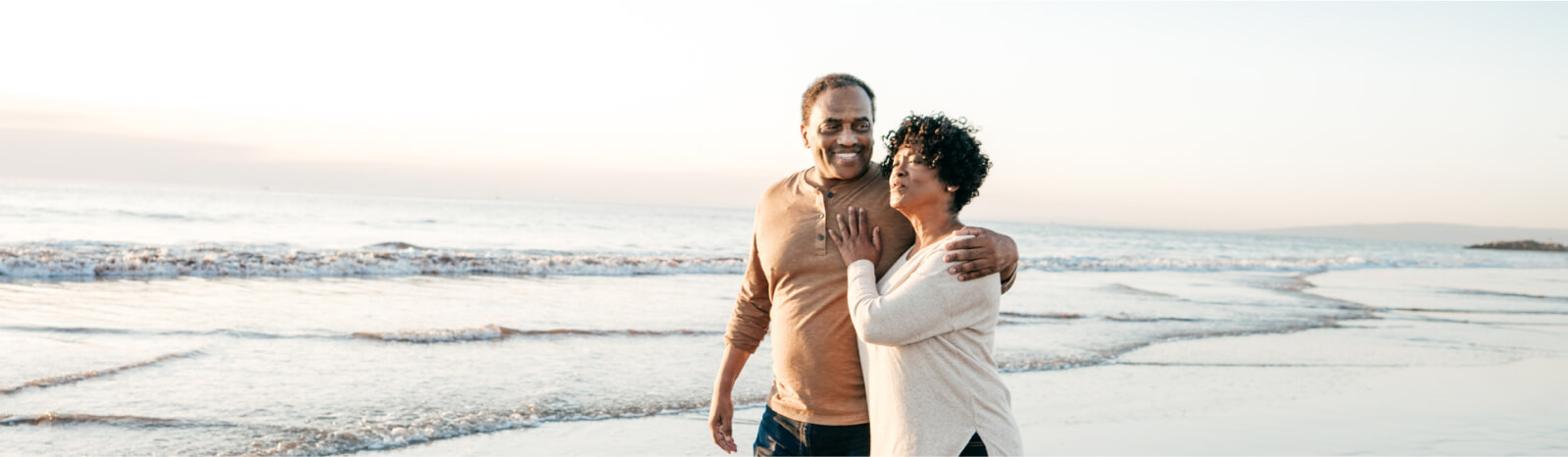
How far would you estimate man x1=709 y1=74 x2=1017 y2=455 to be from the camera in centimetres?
285

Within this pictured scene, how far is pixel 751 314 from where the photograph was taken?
3309mm

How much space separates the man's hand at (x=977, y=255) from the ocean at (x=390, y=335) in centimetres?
390

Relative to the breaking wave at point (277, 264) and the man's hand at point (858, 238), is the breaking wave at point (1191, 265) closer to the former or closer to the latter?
the breaking wave at point (277, 264)

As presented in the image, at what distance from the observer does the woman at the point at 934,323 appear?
243 cm

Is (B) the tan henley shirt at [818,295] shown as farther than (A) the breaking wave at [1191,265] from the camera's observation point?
No

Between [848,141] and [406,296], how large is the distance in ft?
36.9

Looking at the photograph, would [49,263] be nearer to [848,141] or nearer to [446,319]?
[446,319]

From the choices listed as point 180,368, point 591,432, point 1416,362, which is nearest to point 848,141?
point 591,432

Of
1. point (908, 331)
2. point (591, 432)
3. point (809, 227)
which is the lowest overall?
point (591, 432)

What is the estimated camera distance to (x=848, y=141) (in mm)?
2846

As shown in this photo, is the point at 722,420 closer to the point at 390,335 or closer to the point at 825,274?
the point at 825,274

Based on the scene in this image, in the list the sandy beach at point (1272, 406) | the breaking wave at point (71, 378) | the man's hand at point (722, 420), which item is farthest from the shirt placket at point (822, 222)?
the breaking wave at point (71, 378)

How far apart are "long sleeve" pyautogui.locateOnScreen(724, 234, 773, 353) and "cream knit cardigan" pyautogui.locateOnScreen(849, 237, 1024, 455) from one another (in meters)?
0.71

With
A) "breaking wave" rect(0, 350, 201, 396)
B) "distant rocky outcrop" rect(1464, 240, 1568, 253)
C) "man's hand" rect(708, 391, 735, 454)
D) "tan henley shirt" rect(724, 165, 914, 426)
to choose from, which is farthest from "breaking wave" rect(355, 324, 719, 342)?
"distant rocky outcrop" rect(1464, 240, 1568, 253)
